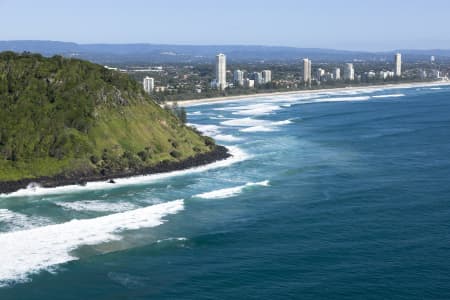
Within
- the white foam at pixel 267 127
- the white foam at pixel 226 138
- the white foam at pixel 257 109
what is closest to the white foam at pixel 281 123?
the white foam at pixel 267 127

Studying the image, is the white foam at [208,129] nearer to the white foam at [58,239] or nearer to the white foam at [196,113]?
the white foam at [196,113]

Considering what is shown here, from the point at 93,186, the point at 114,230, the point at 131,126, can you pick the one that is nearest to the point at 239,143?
the point at 131,126

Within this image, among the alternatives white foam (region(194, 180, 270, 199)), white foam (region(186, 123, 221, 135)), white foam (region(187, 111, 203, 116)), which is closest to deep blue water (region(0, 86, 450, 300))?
white foam (region(194, 180, 270, 199))

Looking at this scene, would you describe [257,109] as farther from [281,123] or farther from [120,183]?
[120,183]

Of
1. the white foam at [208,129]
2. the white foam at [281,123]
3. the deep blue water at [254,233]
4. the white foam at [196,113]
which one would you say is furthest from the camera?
the white foam at [196,113]

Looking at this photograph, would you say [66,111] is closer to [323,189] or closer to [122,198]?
[122,198]

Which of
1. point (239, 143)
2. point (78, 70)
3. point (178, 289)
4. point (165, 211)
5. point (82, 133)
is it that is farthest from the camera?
point (239, 143)

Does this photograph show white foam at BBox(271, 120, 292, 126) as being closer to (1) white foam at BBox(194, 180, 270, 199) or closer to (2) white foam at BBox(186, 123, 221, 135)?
(2) white foam at BBox(186, 123, 221, 135)
